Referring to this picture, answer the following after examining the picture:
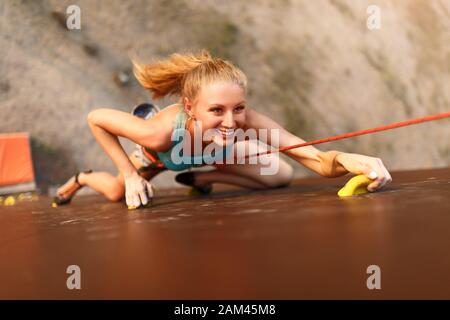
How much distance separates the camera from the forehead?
4.62 ft

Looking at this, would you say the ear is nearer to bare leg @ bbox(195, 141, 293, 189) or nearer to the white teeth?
the white teeth

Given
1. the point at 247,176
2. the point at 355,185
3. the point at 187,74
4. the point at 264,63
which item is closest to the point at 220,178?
the point at 247,176

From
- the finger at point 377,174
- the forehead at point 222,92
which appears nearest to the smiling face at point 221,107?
the forehead at point 222,92

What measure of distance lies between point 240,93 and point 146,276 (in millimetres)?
834

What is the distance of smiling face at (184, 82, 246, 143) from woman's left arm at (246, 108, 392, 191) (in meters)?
0.15

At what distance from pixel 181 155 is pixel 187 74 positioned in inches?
11.0

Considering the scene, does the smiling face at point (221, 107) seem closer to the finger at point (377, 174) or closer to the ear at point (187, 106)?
the ear at point (187, 106)

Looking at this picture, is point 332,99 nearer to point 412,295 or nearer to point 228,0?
point 228,0

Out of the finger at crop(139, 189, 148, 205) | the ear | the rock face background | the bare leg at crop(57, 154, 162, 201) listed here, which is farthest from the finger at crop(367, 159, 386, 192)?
the rock face background

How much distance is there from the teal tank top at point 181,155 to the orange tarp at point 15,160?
135 centimetres

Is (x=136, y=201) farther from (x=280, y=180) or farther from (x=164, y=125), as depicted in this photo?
(x=280, y=180)

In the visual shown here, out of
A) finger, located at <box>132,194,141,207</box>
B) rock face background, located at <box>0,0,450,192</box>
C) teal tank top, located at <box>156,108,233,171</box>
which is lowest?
finger, located at <box>132,194,141,207</box>

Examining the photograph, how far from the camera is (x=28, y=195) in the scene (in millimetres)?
2744
